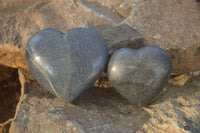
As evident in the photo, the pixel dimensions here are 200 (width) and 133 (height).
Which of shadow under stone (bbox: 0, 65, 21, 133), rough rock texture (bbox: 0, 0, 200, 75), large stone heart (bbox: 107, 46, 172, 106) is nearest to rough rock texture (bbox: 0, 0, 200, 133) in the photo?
rough rock texture (bbox: 0, 0, 200, 75)

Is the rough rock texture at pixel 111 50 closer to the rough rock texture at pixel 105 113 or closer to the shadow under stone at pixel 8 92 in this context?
the rough rock texture at pixel 105 113

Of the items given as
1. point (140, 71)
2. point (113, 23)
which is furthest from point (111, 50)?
point (140, 71)

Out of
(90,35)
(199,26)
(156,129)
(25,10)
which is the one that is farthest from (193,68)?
(25,10)

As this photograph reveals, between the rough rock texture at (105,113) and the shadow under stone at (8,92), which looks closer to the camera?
the rough rock texture at (105,113)

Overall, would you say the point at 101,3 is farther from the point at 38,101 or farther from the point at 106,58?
the point at 38,101

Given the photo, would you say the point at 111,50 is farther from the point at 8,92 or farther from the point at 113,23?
the point at 8,92

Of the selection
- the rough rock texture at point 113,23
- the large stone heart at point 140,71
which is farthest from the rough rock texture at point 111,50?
the large stone heart at point 140,71

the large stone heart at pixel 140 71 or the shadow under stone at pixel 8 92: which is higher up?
the large stone heart at pixel 140 71
